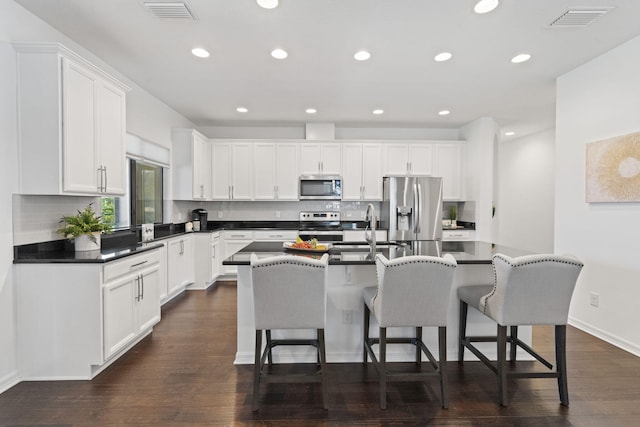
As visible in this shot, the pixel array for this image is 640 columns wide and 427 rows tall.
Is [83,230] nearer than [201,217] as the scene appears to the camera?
Yes

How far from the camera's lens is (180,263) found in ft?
15.8

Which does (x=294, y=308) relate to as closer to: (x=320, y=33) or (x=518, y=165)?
(x=320, y=33)

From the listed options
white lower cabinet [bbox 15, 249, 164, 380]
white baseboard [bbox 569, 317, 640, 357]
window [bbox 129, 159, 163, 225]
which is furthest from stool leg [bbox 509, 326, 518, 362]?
window [bbox 129, 159, 163, 225]

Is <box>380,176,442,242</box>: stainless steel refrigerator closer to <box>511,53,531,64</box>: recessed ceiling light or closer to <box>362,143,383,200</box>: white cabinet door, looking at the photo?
<box>362,143,383,200</box>: white cabinet door

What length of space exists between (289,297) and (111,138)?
2.27 metres

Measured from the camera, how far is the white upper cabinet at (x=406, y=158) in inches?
232

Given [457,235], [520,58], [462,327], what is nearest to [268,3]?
[520,58]

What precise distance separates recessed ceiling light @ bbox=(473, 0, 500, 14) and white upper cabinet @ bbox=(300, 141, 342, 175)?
138 inches

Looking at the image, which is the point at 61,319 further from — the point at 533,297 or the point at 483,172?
the point at 483,172

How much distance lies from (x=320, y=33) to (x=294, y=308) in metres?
2.26

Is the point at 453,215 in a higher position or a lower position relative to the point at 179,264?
higher

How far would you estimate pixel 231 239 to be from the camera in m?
5.74

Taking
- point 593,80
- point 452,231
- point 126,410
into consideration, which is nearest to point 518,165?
point 452,231

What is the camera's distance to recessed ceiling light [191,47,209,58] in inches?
122
